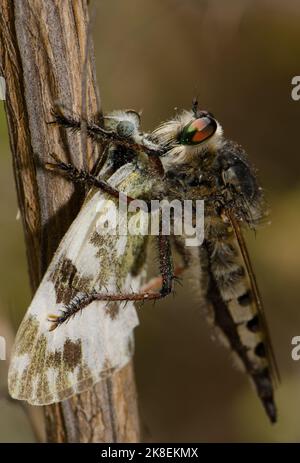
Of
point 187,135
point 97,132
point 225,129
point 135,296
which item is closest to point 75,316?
point 135,296

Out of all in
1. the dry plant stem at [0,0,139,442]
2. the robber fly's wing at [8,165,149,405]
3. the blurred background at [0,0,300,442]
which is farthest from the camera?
the blurred background at [0,0,300,442]

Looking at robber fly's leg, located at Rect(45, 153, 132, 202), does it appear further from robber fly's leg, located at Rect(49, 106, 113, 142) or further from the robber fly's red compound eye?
the robber fly's red compound eye

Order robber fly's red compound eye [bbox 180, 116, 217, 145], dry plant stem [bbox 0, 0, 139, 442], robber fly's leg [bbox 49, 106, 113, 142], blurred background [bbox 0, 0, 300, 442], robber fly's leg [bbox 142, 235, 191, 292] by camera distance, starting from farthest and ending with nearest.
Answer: blurred background [bbox 0, 0, 300, 442]
robber fly's leg [bbox 142, 235, 191, 292]
robber fly's red compound eye [bbox 180, 116, 217, 145]
robber fly's leg [bbox 49, 106, 113, 142]
dry plant stem [bbox 0, 0, 139, 442]

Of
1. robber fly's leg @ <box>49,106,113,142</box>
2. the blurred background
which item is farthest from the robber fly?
the blurred background

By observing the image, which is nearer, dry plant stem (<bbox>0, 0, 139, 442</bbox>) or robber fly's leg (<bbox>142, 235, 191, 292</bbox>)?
dry plant stem (<bbox>0, 0, 139, 442</bbox>)

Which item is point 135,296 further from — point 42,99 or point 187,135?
point 42,99

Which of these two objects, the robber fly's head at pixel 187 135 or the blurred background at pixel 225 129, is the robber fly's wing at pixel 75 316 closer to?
the robber fly's head at pixel 187 135

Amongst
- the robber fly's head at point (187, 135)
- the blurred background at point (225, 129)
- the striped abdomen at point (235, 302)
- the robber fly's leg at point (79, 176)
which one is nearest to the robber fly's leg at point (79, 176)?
the robber fly's leg at point (79, 176)
